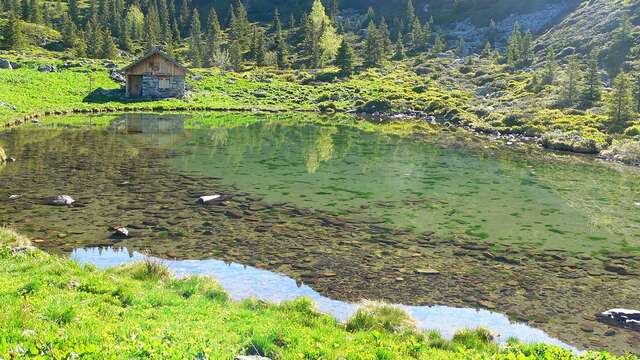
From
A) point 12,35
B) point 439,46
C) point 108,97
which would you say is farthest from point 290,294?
point 439,46

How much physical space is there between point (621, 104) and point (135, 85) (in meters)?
72.2

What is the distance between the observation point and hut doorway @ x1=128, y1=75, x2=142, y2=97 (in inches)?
3538

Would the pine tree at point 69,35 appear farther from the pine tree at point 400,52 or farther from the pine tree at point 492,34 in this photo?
the pine tree at point 492,34

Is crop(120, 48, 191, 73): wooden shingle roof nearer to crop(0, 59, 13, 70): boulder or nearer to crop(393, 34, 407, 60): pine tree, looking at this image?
crop(0, 59, 13, 70): boulder

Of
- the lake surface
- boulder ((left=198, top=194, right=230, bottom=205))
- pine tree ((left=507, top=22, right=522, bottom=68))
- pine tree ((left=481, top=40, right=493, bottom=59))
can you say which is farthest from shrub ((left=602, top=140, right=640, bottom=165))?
pine tree ((left=481, top=40, right=493, bottom=59))

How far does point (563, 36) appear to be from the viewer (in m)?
134

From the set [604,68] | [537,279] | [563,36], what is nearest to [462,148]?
[537,279]

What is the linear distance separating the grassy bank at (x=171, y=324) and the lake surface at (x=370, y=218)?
3241mm

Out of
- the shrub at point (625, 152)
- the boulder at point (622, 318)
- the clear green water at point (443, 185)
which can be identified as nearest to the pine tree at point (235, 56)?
the clear green water at point (443, 185)

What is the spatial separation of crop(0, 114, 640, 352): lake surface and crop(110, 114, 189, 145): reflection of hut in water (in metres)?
3.11

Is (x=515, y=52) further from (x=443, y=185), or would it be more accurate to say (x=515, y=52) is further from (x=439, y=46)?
(x=443, y=185)

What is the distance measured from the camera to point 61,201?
89.1 feet

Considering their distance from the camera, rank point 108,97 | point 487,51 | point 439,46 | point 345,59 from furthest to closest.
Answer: point 439,46, point 487,51, point 345,59, point 108,97

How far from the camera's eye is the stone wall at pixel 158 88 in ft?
297
